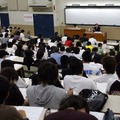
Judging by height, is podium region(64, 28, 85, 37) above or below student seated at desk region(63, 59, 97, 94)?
below

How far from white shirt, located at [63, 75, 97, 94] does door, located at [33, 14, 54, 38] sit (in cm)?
1315

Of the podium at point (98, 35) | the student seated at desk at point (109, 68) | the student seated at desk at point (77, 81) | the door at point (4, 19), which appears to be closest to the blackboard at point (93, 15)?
the podium at point (98, 35)

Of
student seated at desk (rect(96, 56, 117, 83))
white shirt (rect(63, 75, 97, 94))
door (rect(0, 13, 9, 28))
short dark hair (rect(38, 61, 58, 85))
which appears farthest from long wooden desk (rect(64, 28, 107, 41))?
short dark hair (rect(38, 61, 58, 85))

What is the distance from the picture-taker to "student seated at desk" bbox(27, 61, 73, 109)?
3.19m

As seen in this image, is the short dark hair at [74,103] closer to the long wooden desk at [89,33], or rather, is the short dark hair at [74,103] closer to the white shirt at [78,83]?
the white shirt at [78,83]

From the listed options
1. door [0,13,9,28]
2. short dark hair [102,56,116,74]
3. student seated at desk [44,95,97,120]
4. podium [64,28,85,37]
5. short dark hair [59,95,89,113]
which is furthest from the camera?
door [0,13,9,28]

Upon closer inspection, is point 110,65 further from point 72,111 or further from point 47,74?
point 72,111

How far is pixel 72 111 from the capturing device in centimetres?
200

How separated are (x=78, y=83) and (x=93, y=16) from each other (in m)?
12.1

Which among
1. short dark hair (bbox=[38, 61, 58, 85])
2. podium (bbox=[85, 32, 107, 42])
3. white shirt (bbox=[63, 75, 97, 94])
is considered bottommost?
podium (bbox=[85, 32, 107, 42])

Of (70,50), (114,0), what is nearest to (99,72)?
(70,50)

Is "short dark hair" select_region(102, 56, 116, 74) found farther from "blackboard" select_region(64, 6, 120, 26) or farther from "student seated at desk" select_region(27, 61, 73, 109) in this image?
"blackboard" select_region(64, 6, 120, 26)

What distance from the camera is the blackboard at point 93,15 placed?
49.8 feet

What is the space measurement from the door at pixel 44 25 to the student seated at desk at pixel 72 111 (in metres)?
15.1
